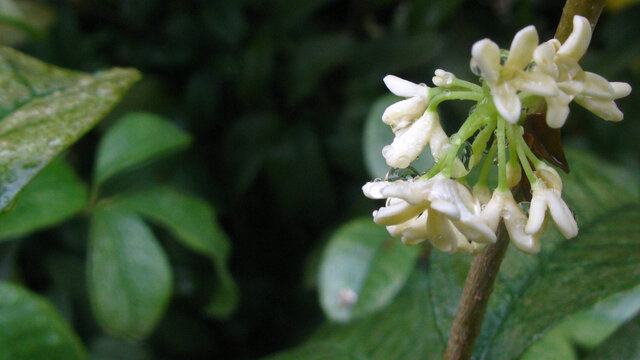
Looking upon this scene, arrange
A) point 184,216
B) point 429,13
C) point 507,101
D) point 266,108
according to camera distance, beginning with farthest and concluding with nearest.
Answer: point 266,108 → point 429,13 → point 184,216 → point 507,101

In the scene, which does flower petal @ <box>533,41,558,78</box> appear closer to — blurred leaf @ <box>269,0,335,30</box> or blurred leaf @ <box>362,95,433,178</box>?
blurred leaf @ <box>362,95,433,178</box>

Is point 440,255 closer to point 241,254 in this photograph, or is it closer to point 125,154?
point 125,154

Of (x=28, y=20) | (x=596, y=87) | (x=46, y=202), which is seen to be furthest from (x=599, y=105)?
(x=28, y=20)

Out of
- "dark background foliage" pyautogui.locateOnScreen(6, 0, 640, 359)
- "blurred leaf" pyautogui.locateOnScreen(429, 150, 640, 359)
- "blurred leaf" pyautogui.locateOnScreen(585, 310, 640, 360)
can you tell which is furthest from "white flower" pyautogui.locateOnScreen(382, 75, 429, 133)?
"dark background foliage" pyautogui.locateOnScreen(6, 0, 640, 359)

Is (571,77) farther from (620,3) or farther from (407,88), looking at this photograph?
(620,3)

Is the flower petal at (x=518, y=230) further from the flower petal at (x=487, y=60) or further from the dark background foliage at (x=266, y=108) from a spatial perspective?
the dark background foliage at (x=266, y=108)
